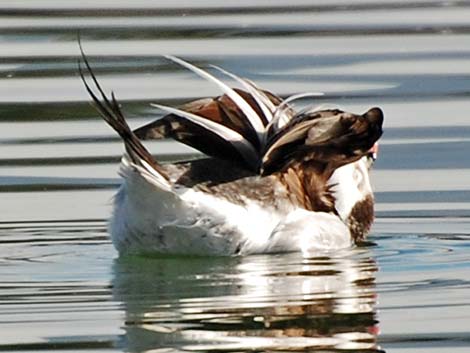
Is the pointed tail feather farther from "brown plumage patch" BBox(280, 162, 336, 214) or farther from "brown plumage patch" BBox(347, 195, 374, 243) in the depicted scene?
"brown plumage patch" BBox(347, 195, 374, 243)

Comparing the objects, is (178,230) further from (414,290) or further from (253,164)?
(414,290)

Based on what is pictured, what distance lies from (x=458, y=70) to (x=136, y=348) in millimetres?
6260

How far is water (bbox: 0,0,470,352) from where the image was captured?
7.62 meters

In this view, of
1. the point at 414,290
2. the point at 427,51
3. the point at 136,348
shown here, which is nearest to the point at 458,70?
the point at 427,51

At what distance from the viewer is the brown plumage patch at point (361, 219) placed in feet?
31.3

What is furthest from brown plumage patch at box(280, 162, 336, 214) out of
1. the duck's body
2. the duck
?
the duck's body

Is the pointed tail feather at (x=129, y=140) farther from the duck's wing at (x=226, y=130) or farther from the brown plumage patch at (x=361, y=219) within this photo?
the brown plumage patch at (x=361, y=219)

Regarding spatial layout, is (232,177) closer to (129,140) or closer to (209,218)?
(209,218)

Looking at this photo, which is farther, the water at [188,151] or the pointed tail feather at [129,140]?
the pointed tail feather at [129,140]

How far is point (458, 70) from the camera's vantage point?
43.3 feet

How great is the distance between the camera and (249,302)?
8008 millimetres

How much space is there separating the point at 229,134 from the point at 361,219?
1106 mm

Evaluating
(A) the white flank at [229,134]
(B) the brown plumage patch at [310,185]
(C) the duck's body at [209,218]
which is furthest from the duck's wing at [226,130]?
(B) the brown plumage patch at [310,185]

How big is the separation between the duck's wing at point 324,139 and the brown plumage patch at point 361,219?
1.29 ft
